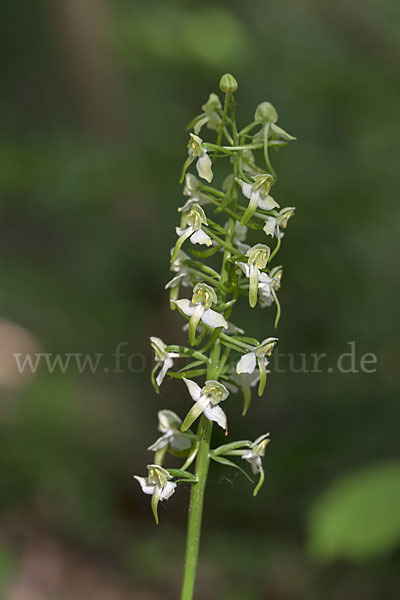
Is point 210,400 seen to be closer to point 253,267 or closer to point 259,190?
point 253,267

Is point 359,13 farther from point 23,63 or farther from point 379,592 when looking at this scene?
point 23,63

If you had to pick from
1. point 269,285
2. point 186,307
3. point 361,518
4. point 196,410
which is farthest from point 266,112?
point 361,518

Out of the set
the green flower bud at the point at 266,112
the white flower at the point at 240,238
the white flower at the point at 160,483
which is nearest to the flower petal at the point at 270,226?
the white flower at the point at 240,238

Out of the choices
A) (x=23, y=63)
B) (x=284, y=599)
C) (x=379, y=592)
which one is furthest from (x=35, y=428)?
(x=23, y=63)

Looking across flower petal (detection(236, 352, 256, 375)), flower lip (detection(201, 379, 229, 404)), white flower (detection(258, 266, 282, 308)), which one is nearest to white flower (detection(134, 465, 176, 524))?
flower lip (detection(201, 379, 229, 404))

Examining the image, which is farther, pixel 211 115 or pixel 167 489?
pixel 211 115

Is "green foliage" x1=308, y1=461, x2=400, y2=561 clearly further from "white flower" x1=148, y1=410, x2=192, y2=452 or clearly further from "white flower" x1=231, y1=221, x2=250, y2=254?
"white flower" x1=231, y1=221, x2=250, y2=254

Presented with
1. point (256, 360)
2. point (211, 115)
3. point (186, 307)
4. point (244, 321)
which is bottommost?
point (256, 360)
